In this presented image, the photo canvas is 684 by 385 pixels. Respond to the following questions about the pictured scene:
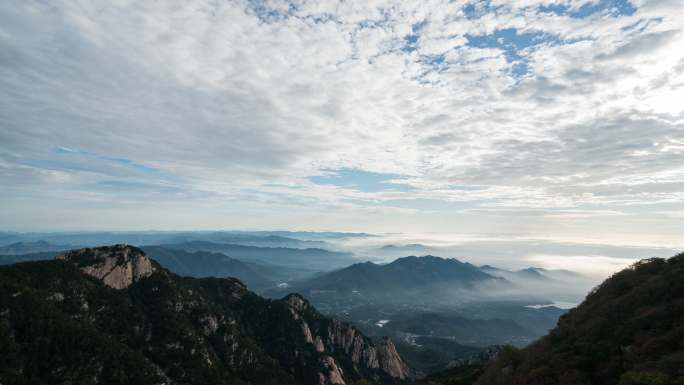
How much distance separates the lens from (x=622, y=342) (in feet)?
114

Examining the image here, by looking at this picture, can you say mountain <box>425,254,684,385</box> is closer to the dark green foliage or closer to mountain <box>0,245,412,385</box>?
the dark green foliage

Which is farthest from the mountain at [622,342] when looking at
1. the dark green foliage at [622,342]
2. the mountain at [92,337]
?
the mountain at [92,337]

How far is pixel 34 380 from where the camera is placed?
112375 mm

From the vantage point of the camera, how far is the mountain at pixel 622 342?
28109 millimetres

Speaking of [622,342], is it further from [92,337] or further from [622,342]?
[92,337]

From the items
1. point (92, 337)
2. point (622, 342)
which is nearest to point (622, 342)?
point (622, 342)

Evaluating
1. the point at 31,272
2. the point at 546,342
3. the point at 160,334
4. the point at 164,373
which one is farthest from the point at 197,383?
the point at 546,342

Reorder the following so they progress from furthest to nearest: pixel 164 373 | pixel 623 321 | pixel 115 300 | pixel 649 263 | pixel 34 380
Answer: pixel 115 300, pixel 164 373, pixel 34 380, pixel 649 263, pixel 623 321

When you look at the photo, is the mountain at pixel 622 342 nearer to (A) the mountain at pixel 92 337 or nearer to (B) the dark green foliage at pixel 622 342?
(B) the dark green foliage at pixel 622 342

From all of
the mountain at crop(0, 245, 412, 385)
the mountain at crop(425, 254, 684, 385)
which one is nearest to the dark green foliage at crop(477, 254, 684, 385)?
the mountain at crop(425, 254, 684, 385)

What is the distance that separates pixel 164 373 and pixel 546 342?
158510mm

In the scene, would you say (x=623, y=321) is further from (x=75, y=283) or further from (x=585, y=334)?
(x=75, y=283)

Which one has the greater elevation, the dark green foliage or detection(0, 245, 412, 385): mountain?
the dark green foliage

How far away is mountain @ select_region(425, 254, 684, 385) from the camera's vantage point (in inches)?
1107
